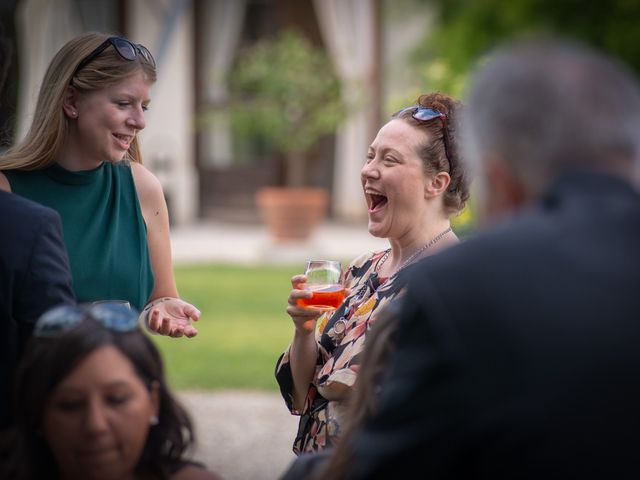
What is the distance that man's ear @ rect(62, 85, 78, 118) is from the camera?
319 centimetres

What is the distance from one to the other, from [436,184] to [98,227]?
38.8 inches

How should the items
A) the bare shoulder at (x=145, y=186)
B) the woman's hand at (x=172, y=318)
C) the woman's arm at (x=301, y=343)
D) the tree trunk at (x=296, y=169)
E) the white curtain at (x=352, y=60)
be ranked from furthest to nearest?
the white curtain at (x=352, y=60) → the tree trunk at (x=296, y=169) → the bare shoulder at (x=145, y=186) → the woman's hand at (x=172, y=318) → the woman's arm at (x=301, y=343)

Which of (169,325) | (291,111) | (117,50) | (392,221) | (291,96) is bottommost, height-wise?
(291,111)

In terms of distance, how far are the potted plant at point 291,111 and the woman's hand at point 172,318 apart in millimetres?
11355

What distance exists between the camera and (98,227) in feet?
10.5

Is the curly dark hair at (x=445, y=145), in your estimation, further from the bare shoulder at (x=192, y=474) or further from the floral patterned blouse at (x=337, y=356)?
the bare shoulder at (x=192, y=474)

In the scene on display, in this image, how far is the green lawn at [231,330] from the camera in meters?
8.17

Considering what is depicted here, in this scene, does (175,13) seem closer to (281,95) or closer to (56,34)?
(56,34)

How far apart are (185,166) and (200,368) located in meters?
9.60

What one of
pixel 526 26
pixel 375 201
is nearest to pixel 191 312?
pixel 375 201

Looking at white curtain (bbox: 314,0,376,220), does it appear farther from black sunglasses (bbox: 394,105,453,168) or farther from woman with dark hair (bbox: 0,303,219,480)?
woman with dark hair (bbox: 0,303,219,480)

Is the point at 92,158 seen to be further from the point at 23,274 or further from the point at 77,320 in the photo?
the point at 77,320

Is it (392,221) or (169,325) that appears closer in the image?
(392,221)

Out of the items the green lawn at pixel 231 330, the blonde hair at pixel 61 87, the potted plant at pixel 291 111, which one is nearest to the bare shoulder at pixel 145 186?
the blonde hair at pixel 61 87
